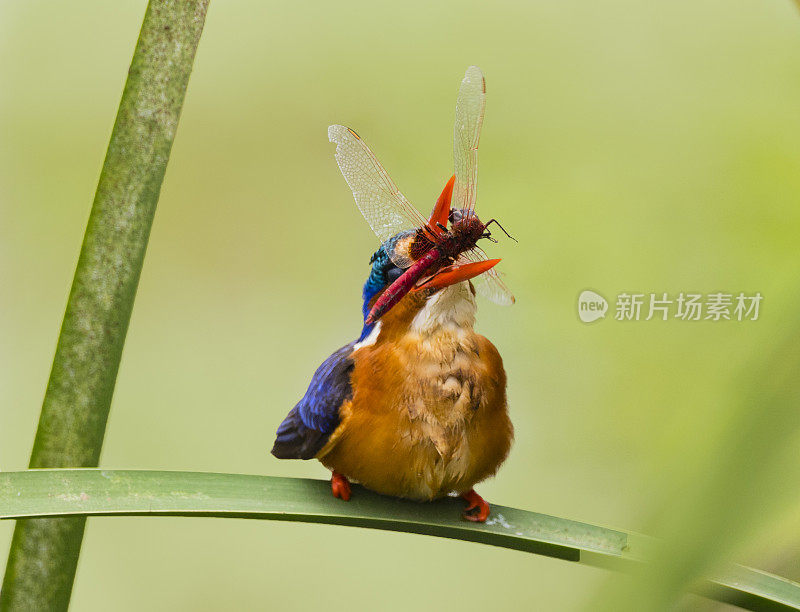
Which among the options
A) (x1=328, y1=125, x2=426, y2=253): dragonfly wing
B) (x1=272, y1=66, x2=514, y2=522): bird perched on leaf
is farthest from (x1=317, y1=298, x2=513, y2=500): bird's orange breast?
(x1=328, y1=125, x2=426, y2=253): dragonfly wing

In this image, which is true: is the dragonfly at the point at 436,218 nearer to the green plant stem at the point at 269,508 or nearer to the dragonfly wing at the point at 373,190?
the dragonfly wing at the point at 373,190

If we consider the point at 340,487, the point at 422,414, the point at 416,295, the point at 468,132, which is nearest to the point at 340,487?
the point at 340,487

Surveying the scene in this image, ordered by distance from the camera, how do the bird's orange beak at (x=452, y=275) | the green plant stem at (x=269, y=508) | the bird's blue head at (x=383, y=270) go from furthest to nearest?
the bird's blue head at (x=383, y=270)
the bird's orange beak at (x=452, y=275)
the green plant stem at (x=269, y=508)

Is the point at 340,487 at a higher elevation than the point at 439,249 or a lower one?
lower

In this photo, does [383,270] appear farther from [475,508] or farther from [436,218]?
[475,508]

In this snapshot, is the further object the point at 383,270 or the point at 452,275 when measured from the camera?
the point at 383,270

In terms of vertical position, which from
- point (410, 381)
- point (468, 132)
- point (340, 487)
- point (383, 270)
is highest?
point (468, 132)

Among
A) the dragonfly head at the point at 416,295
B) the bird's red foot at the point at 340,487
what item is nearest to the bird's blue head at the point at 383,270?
the dragonfly head at the point at 416,295

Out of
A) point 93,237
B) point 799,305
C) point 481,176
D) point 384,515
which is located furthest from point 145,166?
point 481,176
